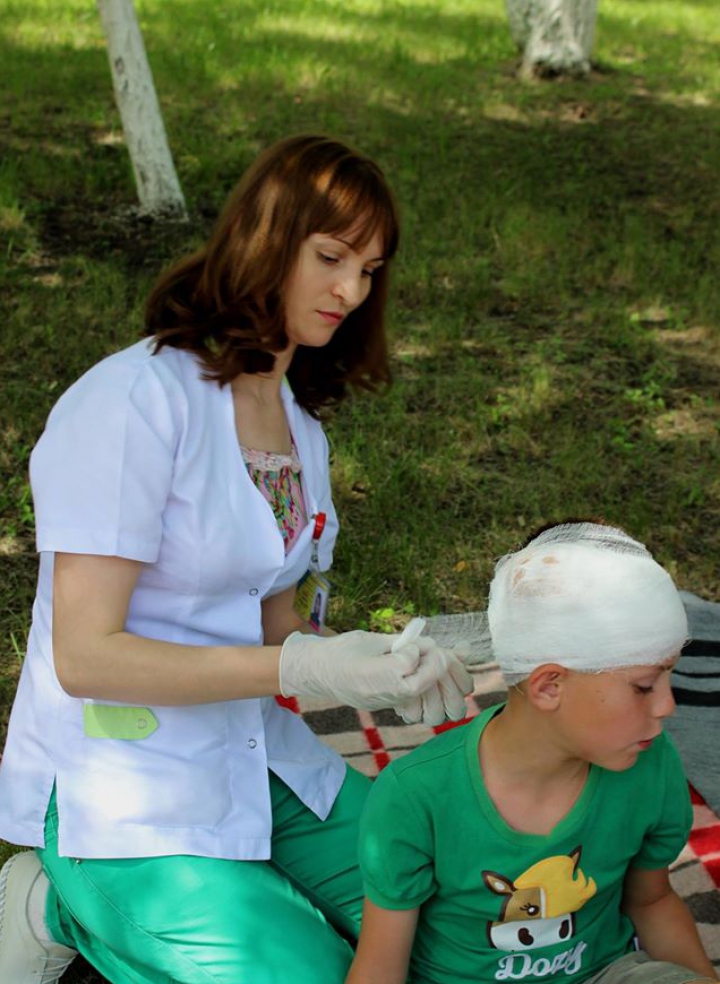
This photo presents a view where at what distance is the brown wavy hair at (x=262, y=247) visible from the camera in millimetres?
2225

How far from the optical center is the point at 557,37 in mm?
9219

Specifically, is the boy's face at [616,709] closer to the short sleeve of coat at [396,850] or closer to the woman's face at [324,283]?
the short sleeve of coat at [396,850]

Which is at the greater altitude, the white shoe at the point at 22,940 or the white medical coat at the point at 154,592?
the white medical coat at the point at 154,592

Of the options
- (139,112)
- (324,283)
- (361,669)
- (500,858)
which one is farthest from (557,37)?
(500,858)

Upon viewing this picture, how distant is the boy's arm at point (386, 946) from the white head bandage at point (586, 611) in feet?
1.28

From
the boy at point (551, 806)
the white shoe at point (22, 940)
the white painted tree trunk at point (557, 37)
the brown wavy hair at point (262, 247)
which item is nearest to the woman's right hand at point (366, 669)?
the boy at point (551, 806)

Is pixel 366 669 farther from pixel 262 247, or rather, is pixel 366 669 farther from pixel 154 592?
pixel 262 247

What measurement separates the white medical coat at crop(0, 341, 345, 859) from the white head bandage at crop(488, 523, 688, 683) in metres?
0.60

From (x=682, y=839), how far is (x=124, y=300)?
385 centimetres

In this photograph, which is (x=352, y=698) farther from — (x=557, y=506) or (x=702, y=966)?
(x=557, y=506)

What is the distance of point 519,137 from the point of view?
7824 mm

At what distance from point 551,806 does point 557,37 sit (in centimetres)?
831

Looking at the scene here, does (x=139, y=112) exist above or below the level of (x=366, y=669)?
below

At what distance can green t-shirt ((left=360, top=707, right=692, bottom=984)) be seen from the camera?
1.80 meters
